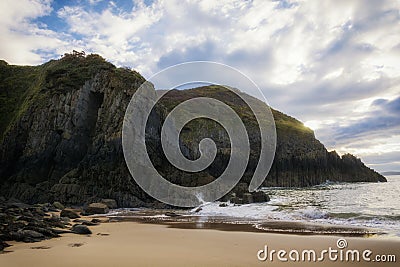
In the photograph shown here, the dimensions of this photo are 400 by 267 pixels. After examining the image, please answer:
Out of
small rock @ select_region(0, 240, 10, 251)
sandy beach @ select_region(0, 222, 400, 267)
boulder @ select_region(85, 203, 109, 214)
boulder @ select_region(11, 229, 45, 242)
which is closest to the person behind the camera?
sandy beach @ select_region(0, 222, 400, 267)

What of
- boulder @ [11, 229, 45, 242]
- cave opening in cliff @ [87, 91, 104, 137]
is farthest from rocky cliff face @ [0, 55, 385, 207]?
boulder @ [11, 229, 45, 242]

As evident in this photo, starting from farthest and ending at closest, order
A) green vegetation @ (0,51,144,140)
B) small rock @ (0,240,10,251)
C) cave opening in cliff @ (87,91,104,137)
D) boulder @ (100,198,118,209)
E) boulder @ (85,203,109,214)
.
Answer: green vegetation @ (0,51,144,140) → cave opening in cliff @ (87,91,104,137) → boulder @ (100,198,118,209) → boulder @ (85,203,109,214) → small rock @ (0,240,10,251)

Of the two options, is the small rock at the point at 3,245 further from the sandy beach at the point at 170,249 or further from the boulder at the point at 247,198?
the boulder at the point at 247,198

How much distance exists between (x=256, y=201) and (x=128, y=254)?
51.7 ft

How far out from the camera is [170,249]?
21.3ft

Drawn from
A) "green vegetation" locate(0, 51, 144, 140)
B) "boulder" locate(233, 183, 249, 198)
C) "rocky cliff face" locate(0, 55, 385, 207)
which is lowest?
"boulder" locate(233, 183, 249, 198)

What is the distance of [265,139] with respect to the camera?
55.1m

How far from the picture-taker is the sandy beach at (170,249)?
5254 millimetres

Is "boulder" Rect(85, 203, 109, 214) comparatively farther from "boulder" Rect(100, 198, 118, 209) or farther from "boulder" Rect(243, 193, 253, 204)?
"boulder" Rect(243, 193, 253, 204)

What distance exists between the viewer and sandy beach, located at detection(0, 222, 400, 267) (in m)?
5.25

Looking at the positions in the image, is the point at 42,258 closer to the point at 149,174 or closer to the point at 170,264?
the point at 170,264

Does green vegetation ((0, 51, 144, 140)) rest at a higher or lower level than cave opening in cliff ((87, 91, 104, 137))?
higher

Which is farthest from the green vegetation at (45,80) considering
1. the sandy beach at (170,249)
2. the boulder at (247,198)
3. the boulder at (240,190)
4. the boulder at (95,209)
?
the sandy beach at (170,249)

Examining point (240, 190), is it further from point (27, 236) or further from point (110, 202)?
point (27, 236)
